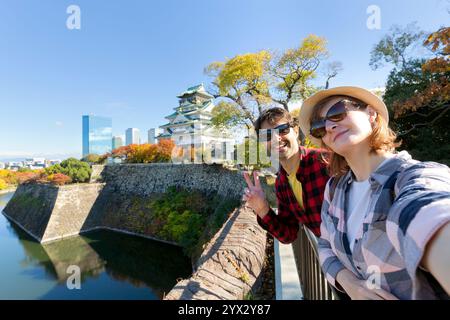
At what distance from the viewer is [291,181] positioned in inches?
67.4

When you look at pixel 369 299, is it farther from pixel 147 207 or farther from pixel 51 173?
pixel 51 173

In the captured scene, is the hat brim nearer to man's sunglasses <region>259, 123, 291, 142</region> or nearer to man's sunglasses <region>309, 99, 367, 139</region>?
man's sunglasses <region>309, 99, 367, 139</region>

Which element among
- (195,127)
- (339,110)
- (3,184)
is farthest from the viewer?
(3,184)

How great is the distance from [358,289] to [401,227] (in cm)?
30

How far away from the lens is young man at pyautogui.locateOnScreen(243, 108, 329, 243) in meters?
1.54

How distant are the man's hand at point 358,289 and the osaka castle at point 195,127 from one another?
1788 centimetres

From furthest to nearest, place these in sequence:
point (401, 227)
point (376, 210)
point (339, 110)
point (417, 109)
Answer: point (417, 109) → point (339, 110) → point (376, 210) → point (401, 227)

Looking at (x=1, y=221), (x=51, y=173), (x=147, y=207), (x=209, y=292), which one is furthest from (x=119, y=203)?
(x=209, y=292)

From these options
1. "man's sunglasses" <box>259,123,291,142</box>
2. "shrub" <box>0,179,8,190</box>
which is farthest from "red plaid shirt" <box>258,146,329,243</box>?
"shrub" <box>0,179,8,190</box>

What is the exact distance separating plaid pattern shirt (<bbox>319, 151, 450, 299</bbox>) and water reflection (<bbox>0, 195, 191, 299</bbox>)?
9.82m

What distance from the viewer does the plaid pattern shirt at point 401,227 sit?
0.58 m

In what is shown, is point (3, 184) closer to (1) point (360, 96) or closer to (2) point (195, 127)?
(2) point (195, 127)

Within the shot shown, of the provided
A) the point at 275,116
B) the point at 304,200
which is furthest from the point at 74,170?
the point at 304,200

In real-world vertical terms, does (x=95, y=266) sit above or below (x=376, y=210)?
below
